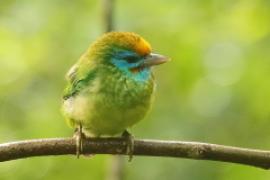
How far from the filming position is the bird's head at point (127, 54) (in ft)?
11.9

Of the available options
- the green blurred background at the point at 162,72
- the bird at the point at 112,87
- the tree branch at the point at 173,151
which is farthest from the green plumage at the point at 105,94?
the green blurred background at the point at 162,72

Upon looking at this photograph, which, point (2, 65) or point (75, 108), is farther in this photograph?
point (2, 65)

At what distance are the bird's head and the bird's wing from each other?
0.07 metres

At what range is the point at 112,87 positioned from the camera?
144 inches

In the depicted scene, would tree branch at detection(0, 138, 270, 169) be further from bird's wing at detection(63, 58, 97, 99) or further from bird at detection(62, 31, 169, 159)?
Answer: bird's wing at detection(63, 58, 97, 99)

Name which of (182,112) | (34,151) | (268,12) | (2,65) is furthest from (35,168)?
(34,151)

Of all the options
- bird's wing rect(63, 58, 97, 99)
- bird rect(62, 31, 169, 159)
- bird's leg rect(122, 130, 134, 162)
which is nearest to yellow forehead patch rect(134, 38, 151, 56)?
bird rect(62, 31, 169, 159)

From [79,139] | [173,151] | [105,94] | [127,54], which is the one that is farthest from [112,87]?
[173,151]

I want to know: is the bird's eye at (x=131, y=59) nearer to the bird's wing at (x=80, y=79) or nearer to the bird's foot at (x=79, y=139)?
the bird's wing at (x=80, y=79)

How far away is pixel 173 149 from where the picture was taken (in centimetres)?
305

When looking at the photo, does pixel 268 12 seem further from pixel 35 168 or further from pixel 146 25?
pixel 35 168

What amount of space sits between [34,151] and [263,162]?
0.82 metres

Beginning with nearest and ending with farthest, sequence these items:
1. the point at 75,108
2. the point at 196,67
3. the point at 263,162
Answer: the point at 263,162
the point at 75,108
the point at 196,67

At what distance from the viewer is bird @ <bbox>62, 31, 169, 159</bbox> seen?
A: 11.7 feet
